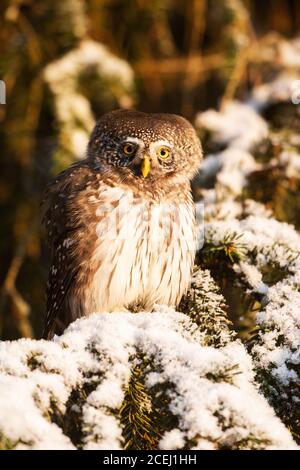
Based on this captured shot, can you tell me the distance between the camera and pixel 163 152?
3.51m

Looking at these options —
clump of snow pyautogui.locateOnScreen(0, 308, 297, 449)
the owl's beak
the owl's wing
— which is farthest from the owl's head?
clump of snow pyautogui.locateOnScreen(0, 308, 297, 449)

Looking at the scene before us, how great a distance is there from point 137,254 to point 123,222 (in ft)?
0.56

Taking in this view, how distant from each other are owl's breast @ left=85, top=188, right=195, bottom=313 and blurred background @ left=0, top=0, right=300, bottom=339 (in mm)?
861

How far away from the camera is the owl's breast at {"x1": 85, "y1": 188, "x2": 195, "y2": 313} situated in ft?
10.3

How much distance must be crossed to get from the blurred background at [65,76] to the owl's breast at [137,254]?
0.86 metres

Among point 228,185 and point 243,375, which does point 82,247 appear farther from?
point 243,375

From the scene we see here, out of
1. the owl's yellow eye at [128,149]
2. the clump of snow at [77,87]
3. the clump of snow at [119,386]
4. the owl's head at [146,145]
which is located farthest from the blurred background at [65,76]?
the clump of snow at [119,386]

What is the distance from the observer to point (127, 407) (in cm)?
203

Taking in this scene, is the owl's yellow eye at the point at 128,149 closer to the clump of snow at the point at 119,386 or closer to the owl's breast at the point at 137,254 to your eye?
the owl's breast at the point at 137,254

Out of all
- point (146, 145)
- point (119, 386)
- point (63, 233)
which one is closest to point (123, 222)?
point (63, 233)

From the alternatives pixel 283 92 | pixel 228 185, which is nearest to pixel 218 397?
pixel 228 185

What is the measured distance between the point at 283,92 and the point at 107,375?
283 cm

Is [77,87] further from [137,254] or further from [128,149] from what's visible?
[137,254]

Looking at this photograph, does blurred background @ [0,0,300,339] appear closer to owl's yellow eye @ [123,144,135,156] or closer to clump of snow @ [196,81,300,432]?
clump of snow @ [196,81,300,432]
